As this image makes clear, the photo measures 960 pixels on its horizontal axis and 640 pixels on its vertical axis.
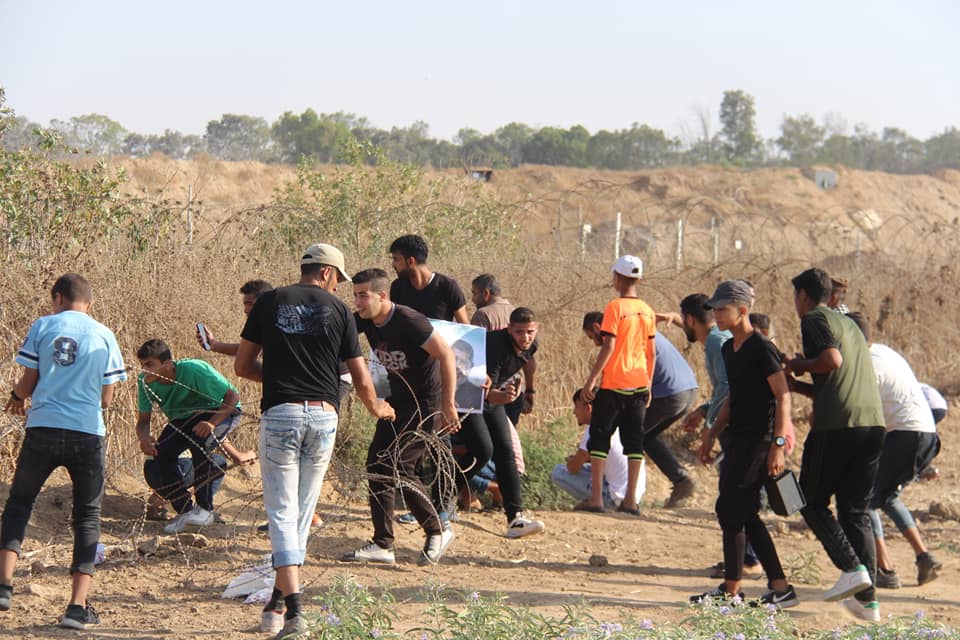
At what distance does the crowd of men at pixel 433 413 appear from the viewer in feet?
18.1

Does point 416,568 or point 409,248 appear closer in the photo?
point 416,568

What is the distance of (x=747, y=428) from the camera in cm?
645

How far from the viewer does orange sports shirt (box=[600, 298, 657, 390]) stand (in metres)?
8.59

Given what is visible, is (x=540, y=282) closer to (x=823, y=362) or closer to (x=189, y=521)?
(x=189, y=521)

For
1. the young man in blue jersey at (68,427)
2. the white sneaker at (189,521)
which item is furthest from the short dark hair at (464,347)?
the young man in blue jersey at (68,427)

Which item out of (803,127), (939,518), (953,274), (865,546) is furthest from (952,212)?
(865,546)

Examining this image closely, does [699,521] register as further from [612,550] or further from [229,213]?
[229,213]

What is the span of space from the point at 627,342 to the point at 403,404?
2.32 m

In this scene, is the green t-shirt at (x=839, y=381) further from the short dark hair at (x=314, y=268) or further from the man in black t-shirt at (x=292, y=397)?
the short dark hair at (x=314, y=268)

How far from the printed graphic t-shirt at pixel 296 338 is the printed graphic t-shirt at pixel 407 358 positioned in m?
1.07

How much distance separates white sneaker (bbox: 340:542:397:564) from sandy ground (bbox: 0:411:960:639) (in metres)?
0.07

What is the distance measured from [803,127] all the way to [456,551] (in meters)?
79.3

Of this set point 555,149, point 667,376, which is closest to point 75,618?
point 667,376

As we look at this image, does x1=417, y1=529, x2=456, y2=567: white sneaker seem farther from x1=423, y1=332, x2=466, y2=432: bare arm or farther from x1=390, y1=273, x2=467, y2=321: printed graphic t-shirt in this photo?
x1=390, y1=273, x2=467, y2=321: printed graphic t-shirt
